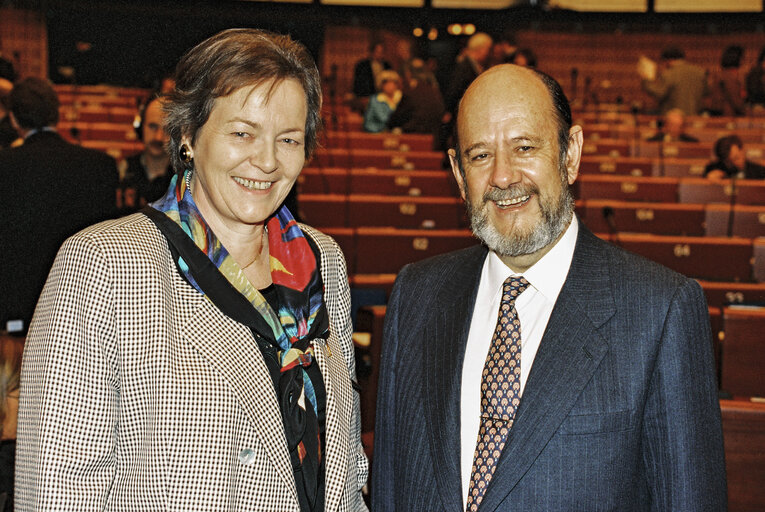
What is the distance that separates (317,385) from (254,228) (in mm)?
369

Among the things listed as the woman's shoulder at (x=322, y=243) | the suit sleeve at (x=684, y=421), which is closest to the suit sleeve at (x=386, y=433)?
the woman's shoulder at (x=322, y=243)

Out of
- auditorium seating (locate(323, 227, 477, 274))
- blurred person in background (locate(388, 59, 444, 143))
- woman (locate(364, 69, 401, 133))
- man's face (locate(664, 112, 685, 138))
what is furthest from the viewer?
man's face (locate(664, 112, 685, 138))

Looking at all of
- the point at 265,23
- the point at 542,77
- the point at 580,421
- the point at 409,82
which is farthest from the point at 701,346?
the point at 265,23

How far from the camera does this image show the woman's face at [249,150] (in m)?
1.71

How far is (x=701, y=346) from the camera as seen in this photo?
165cm

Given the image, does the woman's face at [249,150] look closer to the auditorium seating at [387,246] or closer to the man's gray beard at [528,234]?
the man's gray beard at [528,234]

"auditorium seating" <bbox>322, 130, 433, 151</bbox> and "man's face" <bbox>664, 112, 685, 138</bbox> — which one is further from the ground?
"man's face" <bbox>664, 112, 685, 138</bbox>

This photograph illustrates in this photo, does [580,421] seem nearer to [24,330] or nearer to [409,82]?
[24,330]

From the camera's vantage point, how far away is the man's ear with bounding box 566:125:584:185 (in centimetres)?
188

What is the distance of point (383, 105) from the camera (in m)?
10.0

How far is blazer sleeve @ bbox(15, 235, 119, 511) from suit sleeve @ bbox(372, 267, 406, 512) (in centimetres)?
63

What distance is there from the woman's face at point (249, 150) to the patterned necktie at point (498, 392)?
54cm

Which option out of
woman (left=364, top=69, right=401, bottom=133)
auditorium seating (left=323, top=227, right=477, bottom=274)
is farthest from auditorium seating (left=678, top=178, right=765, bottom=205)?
woman (left=364, top=69, right=401, bottom=133)

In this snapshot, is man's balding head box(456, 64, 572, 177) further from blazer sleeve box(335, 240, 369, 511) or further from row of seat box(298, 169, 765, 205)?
row of seat box(298, 169, 765, 205)
